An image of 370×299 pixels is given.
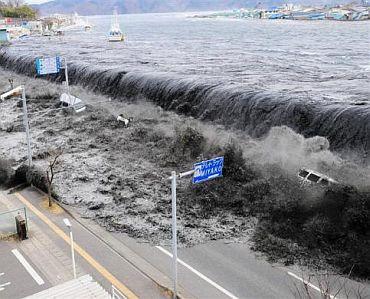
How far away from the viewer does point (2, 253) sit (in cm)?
1933

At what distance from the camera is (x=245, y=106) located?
3750 cm

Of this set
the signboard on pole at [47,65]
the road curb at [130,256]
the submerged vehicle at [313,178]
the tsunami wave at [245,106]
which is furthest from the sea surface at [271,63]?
the road curb at [130,256]

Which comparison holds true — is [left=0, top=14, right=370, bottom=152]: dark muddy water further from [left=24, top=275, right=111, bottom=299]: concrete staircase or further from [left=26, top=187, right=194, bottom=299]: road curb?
[left=24, top=275, right=111, bottom=299]: concrete staircase

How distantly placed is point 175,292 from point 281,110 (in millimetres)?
21229

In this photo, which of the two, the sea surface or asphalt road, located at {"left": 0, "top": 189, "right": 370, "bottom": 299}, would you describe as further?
the sea surface

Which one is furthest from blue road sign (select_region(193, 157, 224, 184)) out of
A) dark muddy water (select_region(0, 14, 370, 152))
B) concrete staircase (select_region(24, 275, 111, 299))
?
dark muddy water (select_region(0, 14, 370, 152))

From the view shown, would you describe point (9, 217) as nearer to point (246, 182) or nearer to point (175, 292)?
point (175, 292)

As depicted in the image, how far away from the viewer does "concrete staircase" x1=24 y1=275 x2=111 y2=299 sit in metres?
14.6

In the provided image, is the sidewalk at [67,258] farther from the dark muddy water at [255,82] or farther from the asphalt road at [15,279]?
the dark muddy water at [255,82]

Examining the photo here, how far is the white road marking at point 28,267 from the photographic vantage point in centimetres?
1739

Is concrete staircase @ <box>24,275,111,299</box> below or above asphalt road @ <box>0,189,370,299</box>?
above

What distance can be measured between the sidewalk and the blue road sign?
16.9 feet

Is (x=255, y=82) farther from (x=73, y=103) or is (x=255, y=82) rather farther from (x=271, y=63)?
(x=73, y=103)

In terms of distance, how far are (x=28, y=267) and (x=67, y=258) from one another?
58.7 inches
